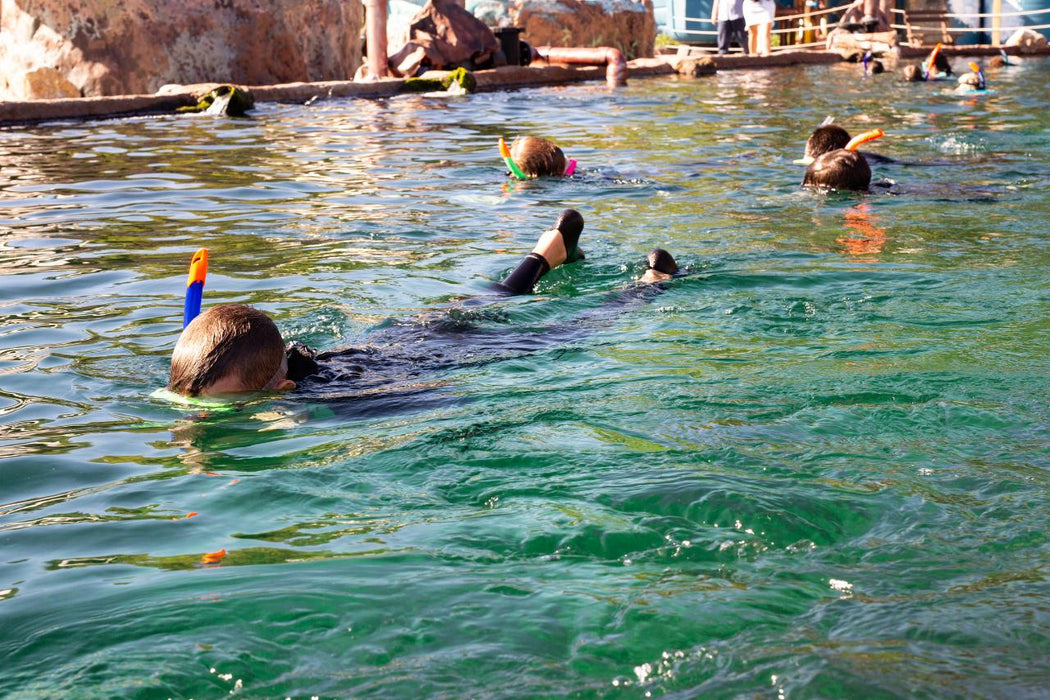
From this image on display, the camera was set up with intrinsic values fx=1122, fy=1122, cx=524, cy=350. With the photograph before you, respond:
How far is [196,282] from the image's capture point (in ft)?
12.4

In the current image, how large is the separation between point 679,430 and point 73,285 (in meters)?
A: 3.93

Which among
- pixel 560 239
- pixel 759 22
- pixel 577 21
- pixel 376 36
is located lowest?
pixel 560 239

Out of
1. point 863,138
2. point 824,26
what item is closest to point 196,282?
point 863,138

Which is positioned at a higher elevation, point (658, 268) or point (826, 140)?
point (826, 140)

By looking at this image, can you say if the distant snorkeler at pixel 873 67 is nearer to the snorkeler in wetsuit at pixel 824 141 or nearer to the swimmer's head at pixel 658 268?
the snorkeler in wetsuit at pixel 824 141

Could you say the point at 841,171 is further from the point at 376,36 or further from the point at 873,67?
the point at 873,67

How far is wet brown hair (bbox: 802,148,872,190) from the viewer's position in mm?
8242

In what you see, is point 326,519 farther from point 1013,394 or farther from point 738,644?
point 1013,394

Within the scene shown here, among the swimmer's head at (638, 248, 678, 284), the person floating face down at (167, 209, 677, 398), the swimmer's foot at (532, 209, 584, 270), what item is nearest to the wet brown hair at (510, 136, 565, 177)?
the swimmer's foot at (532, 209, 584, 270)

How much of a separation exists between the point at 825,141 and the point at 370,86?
10007 mm

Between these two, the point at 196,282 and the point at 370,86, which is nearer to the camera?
the point at 196,282

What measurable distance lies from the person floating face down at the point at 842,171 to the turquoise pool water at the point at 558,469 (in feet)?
1.22

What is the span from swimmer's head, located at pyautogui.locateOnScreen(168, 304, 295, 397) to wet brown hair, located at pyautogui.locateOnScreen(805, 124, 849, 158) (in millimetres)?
6475

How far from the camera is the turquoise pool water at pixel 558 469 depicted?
7.15 ft
